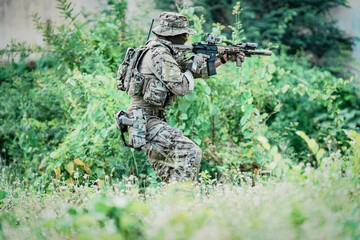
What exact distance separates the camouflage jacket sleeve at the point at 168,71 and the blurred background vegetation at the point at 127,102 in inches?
38.0

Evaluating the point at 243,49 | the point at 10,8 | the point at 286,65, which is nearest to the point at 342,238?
the point at 243,49

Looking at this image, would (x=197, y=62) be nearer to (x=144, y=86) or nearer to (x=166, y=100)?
(x=166, y=100)

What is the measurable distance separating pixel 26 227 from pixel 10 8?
9.40 m

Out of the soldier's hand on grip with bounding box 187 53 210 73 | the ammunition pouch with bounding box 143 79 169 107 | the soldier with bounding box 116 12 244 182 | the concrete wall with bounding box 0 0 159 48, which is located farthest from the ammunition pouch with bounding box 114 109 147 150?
the concrete wall with bounding box 0 0 159 48

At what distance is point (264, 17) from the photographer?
1080 centimetres

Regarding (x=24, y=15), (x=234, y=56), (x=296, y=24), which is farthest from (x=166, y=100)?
(x=24, y=15)

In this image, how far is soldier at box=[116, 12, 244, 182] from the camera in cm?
495

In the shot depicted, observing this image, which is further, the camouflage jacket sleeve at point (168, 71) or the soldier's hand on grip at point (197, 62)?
the soldier's hand on grip at point (197, 62)

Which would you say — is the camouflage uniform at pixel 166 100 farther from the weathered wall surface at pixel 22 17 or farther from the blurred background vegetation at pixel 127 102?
the weathered wall surface at pixel 22 17

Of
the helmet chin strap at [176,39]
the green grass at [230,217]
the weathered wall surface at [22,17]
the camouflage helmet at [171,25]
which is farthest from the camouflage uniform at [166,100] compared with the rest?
the weathered wall surface at [22,17]

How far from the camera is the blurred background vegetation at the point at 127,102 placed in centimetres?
642

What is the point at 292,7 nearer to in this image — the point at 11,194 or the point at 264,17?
the point at 264,17

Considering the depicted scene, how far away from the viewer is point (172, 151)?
500 centimetres

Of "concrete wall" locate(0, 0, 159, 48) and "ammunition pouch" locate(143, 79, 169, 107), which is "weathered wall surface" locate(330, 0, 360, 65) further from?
"ammunition pouch" locate(143, 79, 169, 107)
